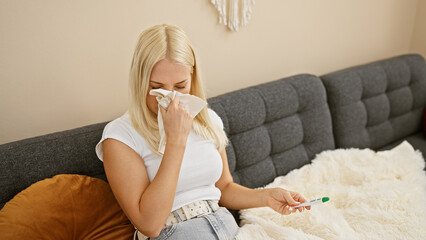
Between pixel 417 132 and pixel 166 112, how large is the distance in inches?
76.7

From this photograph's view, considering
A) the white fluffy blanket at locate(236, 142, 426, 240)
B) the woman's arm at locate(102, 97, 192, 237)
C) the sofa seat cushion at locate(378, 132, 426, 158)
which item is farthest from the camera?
the sofa seat cushion at locate(378, 132, 426, 158)

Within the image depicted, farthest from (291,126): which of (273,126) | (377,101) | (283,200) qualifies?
(377,101)

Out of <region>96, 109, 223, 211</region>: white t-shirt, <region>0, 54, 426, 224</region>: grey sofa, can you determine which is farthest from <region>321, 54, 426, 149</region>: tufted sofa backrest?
<region>96, 109, 223, 211</region>: white t-shirt

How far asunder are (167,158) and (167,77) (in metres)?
0.25

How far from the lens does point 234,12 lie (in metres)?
1.67

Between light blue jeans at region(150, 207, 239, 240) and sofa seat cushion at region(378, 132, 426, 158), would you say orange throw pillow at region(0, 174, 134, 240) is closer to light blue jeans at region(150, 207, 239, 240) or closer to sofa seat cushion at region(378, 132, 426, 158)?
light blue jeans at region(150, 207, 239, 240)

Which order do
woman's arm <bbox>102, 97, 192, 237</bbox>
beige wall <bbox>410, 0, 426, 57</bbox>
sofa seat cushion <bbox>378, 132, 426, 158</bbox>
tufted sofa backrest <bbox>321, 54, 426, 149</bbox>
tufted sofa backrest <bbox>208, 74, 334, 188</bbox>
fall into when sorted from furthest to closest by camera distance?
beige wall <bbox>410, 0, 426, 57</bbox> < sofa seat cushion <bbox>378, 132, 426, 158</bbox> < tufted sofa backrest <bbox>321, 54, 426, 149</bbox> < tufted sofa backrest <bbox>208, 74, 334, 188</bbox> < woman's arm <bbox>102, 97, 192, 237</bbox>

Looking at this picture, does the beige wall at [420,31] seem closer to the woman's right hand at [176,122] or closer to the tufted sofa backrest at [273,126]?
the tufted sofa backrest at [273,126]

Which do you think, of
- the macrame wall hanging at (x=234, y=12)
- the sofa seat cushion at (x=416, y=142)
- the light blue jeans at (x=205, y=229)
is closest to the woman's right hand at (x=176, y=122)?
the light blue jeans at (x=205, y=229)

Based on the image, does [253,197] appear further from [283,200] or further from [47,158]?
[47,158]

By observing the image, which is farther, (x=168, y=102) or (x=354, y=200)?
(x=354, y=200)

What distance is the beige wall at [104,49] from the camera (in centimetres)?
125

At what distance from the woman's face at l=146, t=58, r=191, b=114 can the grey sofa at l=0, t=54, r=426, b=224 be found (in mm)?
300

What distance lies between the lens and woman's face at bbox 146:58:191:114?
1045mm
